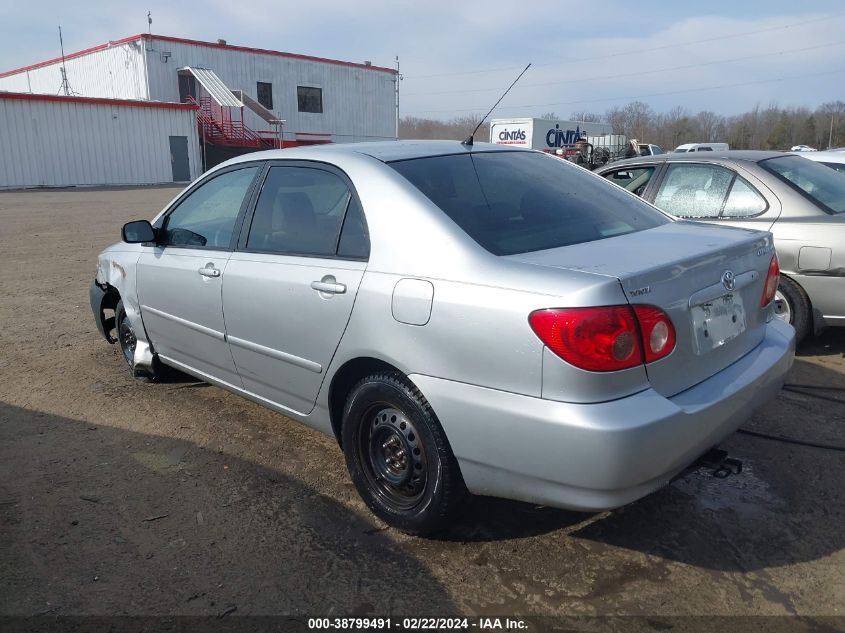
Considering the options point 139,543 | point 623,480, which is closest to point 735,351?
point 623,480

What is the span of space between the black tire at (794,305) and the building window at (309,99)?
128 feet

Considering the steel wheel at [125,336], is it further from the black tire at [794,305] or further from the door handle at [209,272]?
the black tire at [794,305]

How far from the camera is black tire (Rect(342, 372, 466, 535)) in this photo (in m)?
2.76

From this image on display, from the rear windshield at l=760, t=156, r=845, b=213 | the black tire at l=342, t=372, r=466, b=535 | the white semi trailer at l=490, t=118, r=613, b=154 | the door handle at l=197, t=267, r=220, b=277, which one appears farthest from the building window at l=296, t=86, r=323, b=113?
the black tire at l=342, t=372, r=466, b=535

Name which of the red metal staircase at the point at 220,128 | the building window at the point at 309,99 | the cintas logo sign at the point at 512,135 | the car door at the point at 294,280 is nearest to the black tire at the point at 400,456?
the car door at the point at 294,280

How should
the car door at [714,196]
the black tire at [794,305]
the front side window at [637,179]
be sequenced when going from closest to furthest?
1. the black tire at [794,305]
2. the car door at [714,196]
3. the front side window at [637,179]

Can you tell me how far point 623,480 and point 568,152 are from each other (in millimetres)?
29259

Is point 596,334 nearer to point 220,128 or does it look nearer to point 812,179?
point 812,179

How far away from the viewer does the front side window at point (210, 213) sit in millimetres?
3891

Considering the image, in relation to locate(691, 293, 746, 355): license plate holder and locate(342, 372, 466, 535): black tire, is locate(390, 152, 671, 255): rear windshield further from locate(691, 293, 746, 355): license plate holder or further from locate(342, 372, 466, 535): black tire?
locate(342, 372, 466, 535): black tire

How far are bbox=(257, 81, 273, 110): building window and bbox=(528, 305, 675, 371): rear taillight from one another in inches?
1571

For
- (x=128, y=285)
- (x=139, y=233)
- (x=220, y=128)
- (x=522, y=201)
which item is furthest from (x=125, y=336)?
(x=220, y=128)

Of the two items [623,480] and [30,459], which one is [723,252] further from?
[30,459]

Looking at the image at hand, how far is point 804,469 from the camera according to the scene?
3.54 m
